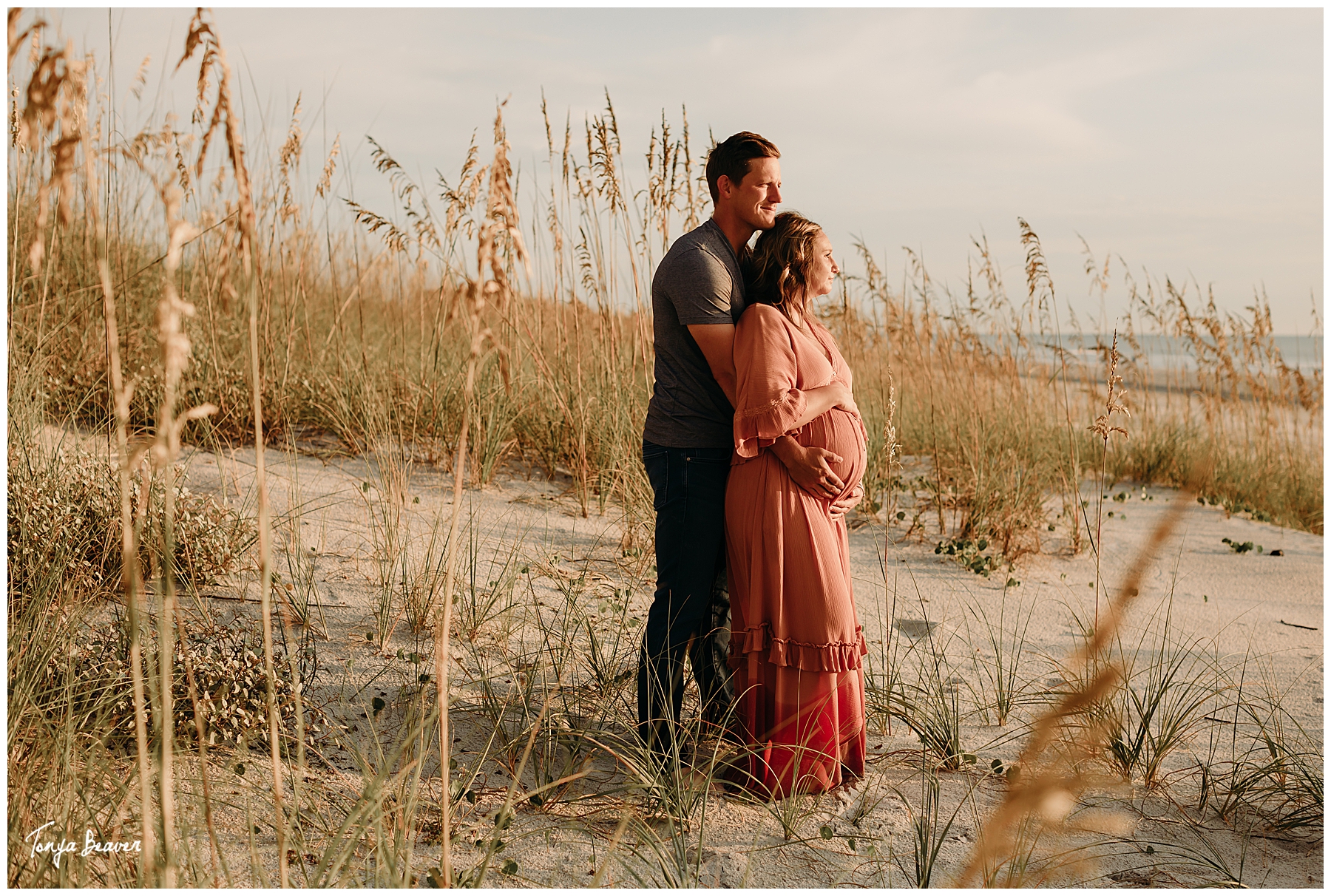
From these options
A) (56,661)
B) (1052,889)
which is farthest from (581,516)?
(1052,889)

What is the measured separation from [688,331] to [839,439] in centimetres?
57

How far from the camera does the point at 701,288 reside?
2.59 m

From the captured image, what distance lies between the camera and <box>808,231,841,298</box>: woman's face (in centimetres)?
269

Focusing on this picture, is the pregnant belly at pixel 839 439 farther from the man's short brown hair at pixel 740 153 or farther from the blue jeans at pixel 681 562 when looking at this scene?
the man's short brown hair at pixel 740 153

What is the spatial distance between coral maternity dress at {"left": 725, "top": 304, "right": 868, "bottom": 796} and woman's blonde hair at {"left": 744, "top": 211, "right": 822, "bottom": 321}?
96mm

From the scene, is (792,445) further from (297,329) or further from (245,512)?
(297,329)

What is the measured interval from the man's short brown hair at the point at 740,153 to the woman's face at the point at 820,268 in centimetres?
29

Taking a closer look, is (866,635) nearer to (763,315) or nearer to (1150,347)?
(763,315)

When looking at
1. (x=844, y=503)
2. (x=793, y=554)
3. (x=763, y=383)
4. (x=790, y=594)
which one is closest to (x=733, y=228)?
(x=763, y=383)

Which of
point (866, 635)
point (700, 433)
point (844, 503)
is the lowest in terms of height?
point (866, 635)

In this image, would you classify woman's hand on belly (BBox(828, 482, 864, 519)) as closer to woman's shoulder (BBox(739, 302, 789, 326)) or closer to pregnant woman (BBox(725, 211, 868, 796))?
pregnant woman (BBox(725, 211, 868, 796))

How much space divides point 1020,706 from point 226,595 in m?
2.91
